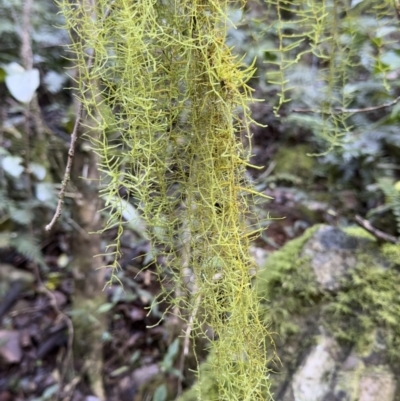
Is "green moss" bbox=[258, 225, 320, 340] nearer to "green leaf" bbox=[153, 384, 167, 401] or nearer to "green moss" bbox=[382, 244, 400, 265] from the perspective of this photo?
"green moss" bbox=[382, 244, 400, 265]

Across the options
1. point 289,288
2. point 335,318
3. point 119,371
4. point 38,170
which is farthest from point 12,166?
point 335,318

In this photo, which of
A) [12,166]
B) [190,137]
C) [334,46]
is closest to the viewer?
[190,137]

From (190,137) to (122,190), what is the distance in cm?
108

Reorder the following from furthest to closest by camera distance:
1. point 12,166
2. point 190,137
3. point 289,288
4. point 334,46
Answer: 1. point 12,166
2. point 289,288
3. point 334,46
4. point 190,137

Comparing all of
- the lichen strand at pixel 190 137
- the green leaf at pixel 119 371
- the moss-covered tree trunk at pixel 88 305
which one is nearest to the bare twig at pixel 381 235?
the lichen strand at pixel 190 137

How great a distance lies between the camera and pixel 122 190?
156 centimetres

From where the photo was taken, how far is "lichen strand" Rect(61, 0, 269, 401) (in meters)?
0.49

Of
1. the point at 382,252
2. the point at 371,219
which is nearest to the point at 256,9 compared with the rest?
the point at 371,219

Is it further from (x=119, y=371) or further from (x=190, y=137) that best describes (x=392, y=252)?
(x=119, y=371)

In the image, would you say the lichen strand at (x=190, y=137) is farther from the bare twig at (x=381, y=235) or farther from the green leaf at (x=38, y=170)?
the green leaf at (x=38, y=170)

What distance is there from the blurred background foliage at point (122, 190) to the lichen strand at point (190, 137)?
63 cm

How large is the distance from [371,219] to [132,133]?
78 cm

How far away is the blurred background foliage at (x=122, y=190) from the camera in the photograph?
128 centimetres

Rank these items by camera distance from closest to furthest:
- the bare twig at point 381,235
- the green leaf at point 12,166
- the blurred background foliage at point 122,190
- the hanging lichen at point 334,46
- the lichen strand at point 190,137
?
the lichen strand at point 190,137 → the hanging lichen at point 334,46 → the bare twig at point 381,235 → the green leaf at point 12,166 → the blurred background foliage at point 122,190
